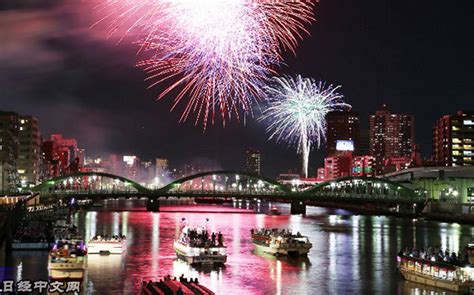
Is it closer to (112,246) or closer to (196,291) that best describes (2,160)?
(112,246)

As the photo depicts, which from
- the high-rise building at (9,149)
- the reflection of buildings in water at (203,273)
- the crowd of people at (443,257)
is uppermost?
the high-rise building at (9,149)

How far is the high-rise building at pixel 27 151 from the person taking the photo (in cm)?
15462

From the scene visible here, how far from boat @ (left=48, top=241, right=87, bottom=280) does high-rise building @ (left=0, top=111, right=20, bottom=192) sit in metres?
86.4

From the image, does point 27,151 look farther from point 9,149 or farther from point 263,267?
point 263,267

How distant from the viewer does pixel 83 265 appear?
47656mm

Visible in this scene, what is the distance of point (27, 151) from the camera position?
15588cm

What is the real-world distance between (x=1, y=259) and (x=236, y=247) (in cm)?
2268

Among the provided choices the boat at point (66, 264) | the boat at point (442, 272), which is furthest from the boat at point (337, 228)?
the boat at point (66, 264)

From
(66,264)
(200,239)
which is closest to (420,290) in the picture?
(200,239)

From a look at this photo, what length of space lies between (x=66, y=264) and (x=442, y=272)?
76.6 ft

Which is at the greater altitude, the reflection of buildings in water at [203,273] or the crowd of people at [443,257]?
the crowd of people at [443,257]

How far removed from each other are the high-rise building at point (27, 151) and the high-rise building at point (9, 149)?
26.7 ft

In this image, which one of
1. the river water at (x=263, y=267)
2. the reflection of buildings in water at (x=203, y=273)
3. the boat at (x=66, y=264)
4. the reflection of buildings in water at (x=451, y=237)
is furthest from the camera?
the reflection of buildings in water at (x=451, y=237)

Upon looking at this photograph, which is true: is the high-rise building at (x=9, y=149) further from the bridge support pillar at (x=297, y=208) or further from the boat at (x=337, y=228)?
the boat at (x=337, y=228)
